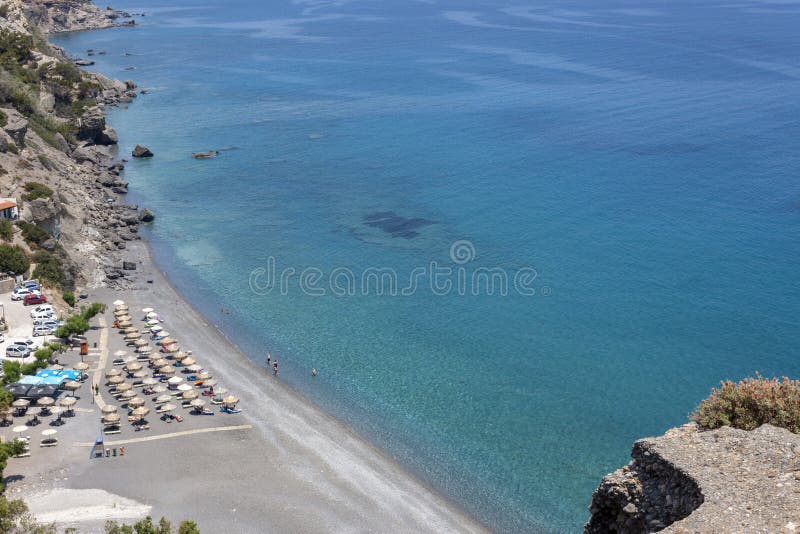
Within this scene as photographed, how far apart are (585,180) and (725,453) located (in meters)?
78.9

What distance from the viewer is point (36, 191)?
7094 centimetres

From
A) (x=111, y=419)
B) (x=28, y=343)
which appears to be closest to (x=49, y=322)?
(x=28, y=343)

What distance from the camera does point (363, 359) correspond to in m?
59.1

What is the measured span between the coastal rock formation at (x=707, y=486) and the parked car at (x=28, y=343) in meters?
43.4

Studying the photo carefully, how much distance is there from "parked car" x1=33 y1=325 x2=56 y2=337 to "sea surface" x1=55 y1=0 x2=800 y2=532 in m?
14.1

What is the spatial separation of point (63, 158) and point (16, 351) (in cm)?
5053

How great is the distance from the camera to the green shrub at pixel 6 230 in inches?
2493

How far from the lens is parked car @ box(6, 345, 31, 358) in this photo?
51.9 metres

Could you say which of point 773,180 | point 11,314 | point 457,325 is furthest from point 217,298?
point 773,180

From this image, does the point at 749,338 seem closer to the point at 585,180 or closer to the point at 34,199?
the point at 585,180

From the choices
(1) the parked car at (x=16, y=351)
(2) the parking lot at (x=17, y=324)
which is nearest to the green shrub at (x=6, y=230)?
(2) the parking lot at (x=17, y=324)

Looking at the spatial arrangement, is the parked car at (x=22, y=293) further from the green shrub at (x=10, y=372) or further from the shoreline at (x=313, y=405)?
the shoreline at (x=313, y=405)

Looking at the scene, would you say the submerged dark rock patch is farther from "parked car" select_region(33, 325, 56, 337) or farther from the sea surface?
"parked car" select_region(33, 325, 56, 337)

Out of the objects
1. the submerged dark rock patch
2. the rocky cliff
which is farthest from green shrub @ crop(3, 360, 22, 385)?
the submerged dark rock patch
